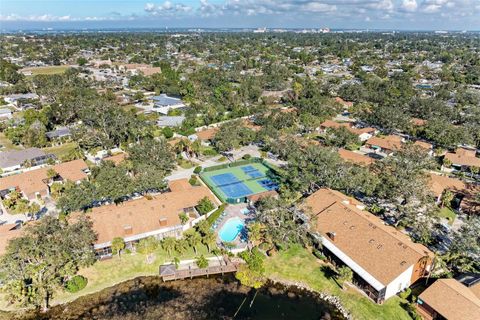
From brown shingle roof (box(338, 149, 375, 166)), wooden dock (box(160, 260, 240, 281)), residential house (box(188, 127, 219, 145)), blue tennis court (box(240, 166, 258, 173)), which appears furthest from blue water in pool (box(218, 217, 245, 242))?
residential house (box(188, 127, 219, 145))

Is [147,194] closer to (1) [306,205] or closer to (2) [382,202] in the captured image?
(1) [306,205]

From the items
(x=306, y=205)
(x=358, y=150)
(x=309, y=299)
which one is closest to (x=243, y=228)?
(x=306, y=205)

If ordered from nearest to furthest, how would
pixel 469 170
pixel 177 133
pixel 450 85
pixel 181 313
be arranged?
pixel 181 313 < pixel 469 170 < pixel 177 133 < pixel 450 85

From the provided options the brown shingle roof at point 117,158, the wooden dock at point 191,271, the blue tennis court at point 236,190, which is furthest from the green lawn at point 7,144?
the wooden dock at point 191,271

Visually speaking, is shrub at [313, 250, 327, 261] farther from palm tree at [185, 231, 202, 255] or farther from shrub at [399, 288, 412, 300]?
palm tree at [185, 231, 202, 255]

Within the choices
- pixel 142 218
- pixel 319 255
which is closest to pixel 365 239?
pixel 319 255

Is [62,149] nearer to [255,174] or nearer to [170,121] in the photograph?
[170,121]
